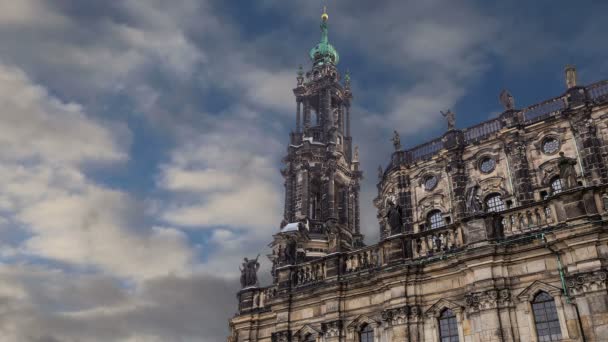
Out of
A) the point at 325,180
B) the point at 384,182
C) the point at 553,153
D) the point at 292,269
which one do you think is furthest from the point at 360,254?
the point at 325,180

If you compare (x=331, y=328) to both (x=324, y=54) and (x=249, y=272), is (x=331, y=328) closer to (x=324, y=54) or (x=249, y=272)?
(x=249, y=272)

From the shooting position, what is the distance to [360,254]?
2453 centimetres

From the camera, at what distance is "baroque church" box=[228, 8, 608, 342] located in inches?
728

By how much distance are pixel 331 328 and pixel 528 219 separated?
365 inches

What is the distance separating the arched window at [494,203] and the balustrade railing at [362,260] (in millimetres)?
19801

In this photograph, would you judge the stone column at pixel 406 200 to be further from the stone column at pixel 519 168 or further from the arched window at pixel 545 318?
the arched window at pixel 545 318

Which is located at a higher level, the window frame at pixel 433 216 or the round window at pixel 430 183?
the round window at pixel 430 183

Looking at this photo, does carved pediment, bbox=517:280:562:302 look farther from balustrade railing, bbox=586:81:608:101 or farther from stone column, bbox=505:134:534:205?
balustrade railing, bbox=586:81:608:101

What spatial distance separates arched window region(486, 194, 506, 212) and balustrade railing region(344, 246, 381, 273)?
780 inches

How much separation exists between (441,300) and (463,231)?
2765 mm

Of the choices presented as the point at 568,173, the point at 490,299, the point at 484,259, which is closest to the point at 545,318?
the point at 490,299

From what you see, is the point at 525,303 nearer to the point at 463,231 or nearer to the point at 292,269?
the point at 463,231

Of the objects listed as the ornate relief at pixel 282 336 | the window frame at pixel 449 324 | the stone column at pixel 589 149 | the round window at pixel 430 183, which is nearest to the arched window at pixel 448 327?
the window frame at pixel 449 324

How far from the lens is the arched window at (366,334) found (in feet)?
75.1
